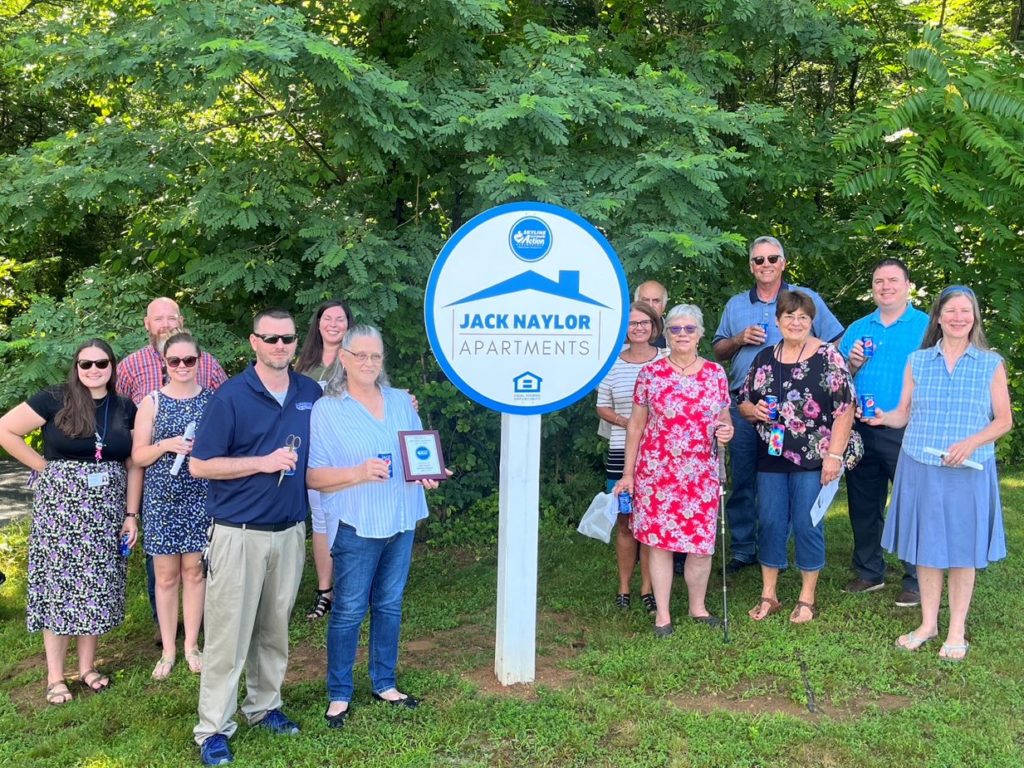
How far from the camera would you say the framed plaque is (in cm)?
383

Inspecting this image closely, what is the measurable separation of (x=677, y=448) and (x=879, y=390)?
136cm

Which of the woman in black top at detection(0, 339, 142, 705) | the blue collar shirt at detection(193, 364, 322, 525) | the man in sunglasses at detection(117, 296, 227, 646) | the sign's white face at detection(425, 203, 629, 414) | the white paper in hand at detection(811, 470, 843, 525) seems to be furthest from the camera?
the white paper in hand at detection(811, 470, 843, 525)

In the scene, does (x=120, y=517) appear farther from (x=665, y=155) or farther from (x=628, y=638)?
(x=665, y=155)

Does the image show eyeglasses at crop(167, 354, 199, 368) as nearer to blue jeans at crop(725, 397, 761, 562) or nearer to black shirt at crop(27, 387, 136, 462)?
black shirt at crop(27, 387, 136, 462)

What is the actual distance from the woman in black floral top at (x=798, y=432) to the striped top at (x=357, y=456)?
7.53 feet

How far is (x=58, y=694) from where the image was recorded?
4.44 m

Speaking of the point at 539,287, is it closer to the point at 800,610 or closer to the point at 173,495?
the point at 173,495

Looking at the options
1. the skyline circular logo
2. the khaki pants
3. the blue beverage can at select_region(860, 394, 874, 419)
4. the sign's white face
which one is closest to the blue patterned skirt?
the khaki pants

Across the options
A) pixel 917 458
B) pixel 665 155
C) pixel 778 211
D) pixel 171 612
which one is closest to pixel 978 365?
pixel 917 458

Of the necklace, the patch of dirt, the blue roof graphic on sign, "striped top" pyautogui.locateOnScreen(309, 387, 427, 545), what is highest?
the blue roof graphic on sign

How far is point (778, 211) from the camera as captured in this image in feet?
23.0

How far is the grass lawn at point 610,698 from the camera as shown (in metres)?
3.77

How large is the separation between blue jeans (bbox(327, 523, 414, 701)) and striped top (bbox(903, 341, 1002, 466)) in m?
2.82

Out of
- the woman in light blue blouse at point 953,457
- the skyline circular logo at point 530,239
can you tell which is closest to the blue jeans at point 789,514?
the woman in light blue blouse at point 953,457
